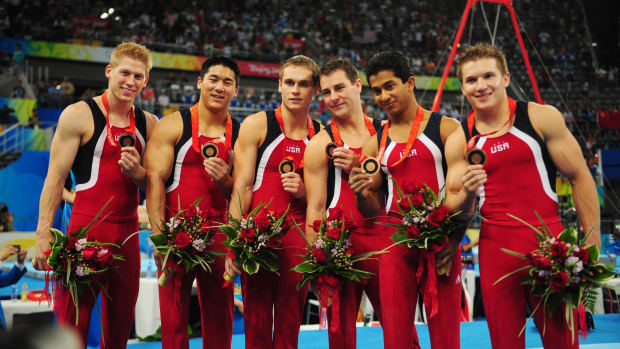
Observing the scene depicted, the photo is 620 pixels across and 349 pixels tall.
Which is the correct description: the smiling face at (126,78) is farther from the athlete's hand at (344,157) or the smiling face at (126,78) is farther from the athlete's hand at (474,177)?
the athlete's hand at (474,177)

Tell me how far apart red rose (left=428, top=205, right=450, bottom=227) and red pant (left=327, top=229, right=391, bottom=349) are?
0.49 meters

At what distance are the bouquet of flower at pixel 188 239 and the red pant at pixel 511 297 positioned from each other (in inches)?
70.7

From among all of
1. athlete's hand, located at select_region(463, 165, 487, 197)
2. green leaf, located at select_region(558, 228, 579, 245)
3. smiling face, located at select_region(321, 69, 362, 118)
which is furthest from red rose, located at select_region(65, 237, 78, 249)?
green leaf, located at select_region(558, 228, 579, 245)

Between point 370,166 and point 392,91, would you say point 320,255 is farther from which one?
point 392,91

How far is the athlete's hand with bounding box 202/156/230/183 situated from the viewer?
4035mm

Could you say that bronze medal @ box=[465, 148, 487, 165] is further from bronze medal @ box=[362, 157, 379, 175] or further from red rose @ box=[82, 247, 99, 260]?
red rose @ box=[82, 247, 99, 260]

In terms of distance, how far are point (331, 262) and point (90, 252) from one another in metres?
1.60

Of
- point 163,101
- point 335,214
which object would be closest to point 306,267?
point 335,214

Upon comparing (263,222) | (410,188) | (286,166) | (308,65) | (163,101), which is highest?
(163,101)

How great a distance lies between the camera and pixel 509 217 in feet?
11.3

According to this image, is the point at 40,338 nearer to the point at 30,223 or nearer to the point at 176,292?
the point at 176,292

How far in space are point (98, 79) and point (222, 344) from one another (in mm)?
18352

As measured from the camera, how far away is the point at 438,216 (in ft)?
11.3

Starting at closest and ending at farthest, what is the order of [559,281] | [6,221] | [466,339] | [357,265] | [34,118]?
[559,281] → [357,265] → [466,339] → [6,221] → [34,118]
